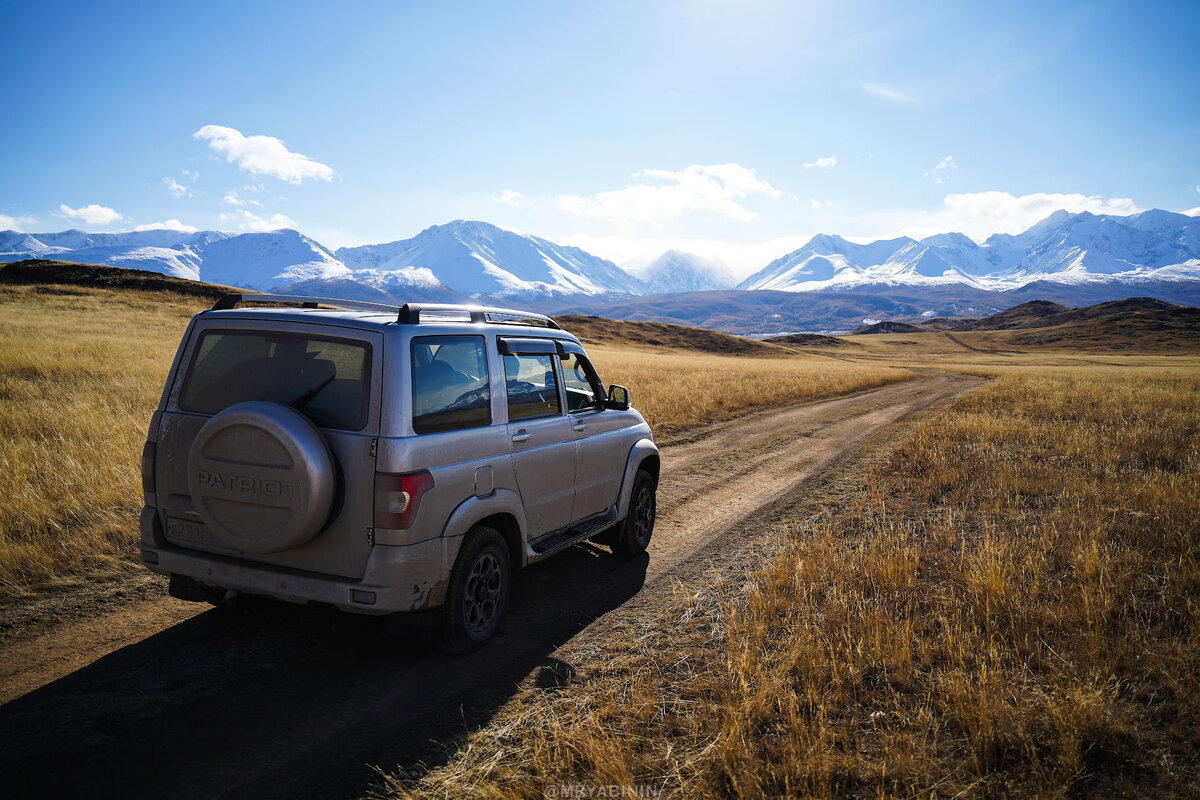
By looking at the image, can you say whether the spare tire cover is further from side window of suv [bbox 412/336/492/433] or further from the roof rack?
the roof rack

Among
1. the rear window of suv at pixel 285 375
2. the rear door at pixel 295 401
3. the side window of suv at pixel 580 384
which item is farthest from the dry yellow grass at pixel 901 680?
the rear window of suv at pixel 285 375

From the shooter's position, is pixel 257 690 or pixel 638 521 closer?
pixel 257 690

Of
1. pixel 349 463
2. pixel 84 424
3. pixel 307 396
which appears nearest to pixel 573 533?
pixel 349 463

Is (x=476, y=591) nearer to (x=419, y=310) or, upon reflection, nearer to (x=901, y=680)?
(x=419, y=310)

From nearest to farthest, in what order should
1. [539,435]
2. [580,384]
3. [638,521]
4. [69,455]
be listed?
[539,435] → [580,384] → [638,521] → [69,455]

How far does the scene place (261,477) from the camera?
3916 millimetres

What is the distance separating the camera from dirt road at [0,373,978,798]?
10.6 feet

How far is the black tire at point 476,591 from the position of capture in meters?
4.39

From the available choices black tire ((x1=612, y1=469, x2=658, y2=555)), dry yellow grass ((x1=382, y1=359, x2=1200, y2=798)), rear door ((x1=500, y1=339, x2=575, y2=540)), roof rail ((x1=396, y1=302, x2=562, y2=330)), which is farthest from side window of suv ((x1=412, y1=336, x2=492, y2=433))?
black tire ((x1=612, y1=469, x2=658, y2=555))

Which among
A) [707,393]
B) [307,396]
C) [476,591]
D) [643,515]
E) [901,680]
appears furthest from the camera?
[707,393]

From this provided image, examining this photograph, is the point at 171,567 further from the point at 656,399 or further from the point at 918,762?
the point at 656,399

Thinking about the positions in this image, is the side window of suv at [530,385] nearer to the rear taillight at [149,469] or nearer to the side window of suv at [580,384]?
the side window of suv at [580,384]

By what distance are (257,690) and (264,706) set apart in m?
0.20

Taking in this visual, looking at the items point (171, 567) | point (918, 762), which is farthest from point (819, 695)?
Answer: point (171, 567)
